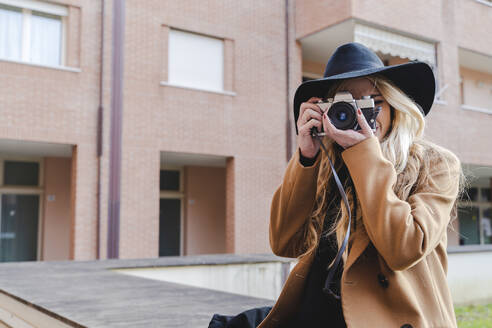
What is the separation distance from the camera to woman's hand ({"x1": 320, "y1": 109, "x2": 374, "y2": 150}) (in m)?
1.66

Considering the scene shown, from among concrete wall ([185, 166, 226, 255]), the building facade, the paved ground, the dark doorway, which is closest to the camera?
the paved ground

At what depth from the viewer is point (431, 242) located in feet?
4.97

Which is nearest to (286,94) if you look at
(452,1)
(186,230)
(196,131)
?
(196,131)

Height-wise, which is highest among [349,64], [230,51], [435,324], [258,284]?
[230,51]

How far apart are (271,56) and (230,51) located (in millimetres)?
1190

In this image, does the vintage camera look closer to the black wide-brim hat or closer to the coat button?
the black wide-brim hat

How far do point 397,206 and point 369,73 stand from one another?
1.53 feet

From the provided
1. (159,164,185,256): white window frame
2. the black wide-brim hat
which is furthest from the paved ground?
(159,164,185,256): white window frame

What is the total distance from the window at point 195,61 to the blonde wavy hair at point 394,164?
10.5 meters

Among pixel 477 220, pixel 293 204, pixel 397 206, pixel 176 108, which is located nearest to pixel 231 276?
pixel 176 108

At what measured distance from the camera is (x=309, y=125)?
1.79 metres

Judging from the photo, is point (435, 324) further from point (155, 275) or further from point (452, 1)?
point (452, 1)

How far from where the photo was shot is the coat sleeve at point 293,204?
6.10 ft

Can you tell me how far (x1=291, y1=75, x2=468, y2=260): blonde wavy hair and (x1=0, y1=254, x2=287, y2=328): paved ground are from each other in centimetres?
110
